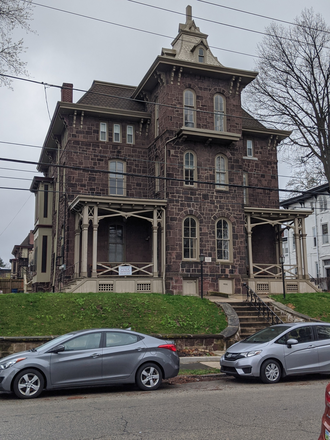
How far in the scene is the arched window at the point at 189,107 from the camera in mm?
25641

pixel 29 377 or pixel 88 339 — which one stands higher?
pixel 88 339

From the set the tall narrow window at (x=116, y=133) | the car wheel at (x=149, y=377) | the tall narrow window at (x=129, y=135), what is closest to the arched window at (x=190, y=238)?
the tall narrow window at (x=129, y=135)

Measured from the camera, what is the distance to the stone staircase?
1875 centimetres

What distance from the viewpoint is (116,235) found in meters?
26.1

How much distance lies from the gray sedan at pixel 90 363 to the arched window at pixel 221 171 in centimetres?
1579

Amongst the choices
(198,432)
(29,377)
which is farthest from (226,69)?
(198,432)

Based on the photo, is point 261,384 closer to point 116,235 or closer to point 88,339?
point 88,339

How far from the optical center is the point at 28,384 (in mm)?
9742

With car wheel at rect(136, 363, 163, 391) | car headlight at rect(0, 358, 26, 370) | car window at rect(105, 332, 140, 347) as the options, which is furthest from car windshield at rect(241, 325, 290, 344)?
car headlight at rect(0, 358, 26, 370)

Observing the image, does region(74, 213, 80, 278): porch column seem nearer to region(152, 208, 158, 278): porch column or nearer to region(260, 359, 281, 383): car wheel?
region(152, 208, 158, 278): porch column

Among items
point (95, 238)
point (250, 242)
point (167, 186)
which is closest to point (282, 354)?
point (95, 238)

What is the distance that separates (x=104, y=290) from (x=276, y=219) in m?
11.4

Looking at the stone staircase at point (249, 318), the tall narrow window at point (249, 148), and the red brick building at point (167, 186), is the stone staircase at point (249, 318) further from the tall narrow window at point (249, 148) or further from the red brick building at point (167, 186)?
the tall narrow window at point (249, 148)

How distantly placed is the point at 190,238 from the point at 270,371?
13.5m
